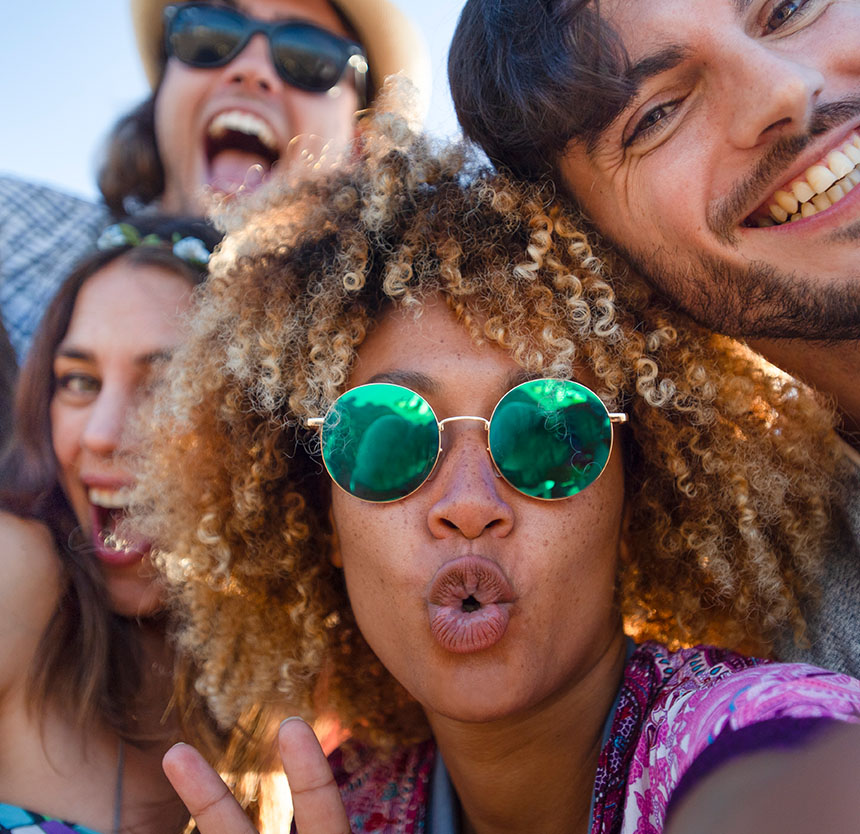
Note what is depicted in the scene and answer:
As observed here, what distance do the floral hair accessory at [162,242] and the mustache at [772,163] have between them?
6.50ft

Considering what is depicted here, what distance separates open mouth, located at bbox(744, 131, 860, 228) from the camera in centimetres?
218

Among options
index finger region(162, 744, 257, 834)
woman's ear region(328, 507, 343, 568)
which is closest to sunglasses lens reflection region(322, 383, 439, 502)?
woman's ear region(328, 507, 343, 568)

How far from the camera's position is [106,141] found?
456 centimetres

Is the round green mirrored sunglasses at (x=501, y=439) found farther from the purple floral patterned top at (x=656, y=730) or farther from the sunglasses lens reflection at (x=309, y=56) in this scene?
the sunglasses lens reflection at (x=309, y=56)

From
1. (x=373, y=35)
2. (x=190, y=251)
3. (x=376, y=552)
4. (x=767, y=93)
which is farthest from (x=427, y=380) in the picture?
(x=373, y=35)

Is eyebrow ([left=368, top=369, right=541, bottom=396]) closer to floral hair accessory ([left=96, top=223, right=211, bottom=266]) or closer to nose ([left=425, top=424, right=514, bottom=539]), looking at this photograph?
nose ([left=425, top=424, right=514, bottom=539])

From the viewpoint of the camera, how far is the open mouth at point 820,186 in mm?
2182

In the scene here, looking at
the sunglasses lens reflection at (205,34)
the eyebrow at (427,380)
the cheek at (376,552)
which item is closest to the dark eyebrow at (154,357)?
the cheek at (376,552)

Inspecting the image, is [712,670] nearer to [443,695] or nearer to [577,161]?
[443,695]

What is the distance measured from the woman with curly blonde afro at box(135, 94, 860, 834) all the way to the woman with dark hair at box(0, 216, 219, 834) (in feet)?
0.85

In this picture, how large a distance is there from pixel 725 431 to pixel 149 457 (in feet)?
6.08

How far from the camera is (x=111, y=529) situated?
3.04 meters

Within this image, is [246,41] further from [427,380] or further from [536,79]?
[427,380]

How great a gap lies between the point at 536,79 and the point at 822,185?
86 cm
